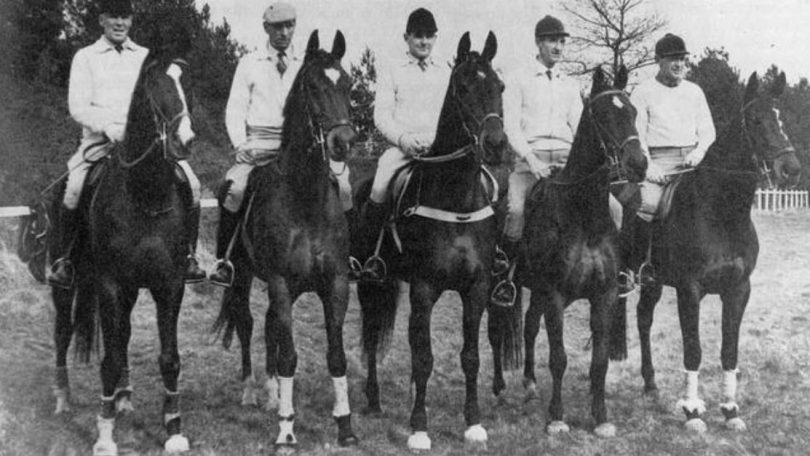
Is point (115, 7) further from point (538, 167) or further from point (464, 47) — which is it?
point (538, 167)

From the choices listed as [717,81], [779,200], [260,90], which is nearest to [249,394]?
[260,90]

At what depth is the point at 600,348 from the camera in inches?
274

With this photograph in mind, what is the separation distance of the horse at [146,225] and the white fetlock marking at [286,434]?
0.75 metres

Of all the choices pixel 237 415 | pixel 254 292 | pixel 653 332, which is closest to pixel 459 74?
pixel 237 415

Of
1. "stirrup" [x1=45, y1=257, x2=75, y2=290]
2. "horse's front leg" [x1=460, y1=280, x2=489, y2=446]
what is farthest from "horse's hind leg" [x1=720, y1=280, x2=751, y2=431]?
"stirrup" [x1=45, y1=257, x2=75, y2=290]

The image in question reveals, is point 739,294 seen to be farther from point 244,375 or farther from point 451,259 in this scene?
point 244,375

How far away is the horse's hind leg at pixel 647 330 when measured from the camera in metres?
8.45

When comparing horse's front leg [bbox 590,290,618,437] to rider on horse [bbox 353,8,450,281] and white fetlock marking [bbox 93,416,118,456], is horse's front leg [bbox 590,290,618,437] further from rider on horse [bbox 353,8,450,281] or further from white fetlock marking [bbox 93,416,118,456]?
white fetlock marking [bbox 93,416,118,456]

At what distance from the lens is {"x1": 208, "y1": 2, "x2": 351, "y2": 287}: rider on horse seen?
7.10 metres

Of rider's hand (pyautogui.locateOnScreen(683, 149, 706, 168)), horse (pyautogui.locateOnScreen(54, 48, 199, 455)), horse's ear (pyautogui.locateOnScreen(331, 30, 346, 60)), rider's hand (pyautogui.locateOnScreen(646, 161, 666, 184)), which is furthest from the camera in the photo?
rider's hand (pyautogui.locateOnScreen(683, 149, 706, 168))

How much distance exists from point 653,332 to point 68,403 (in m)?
A: 7.56

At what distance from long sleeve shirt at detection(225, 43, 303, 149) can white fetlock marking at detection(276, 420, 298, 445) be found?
258cm

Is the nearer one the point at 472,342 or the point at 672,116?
the point at 472,342

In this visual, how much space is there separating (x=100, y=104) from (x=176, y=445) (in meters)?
2.97
